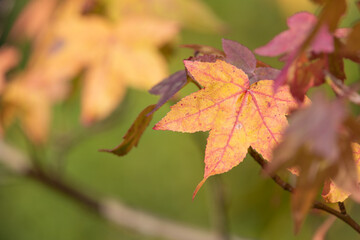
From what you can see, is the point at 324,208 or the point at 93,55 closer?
the point at 324,208

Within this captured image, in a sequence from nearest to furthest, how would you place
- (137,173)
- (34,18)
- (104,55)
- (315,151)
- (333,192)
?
1. (315,151)
2. (333,192)
3. (104,55)
4. (34,18)
5. (137,173)

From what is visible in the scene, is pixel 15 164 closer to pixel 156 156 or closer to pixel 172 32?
pixel 172 32

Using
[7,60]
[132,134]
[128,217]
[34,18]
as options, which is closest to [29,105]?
[7,60]

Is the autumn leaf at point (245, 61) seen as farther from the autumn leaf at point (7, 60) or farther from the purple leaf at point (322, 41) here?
the autumn leaf at point (7, 60)

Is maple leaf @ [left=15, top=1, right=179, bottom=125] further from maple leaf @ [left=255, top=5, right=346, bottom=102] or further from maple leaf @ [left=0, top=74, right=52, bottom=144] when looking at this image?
maple leaf @ [left=255, top=5, right=346, bottom=102]

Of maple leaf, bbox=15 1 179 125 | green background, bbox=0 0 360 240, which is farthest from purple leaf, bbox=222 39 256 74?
green background, bbox=0 0 360 240

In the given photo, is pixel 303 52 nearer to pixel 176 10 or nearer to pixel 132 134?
pixel 132 134
